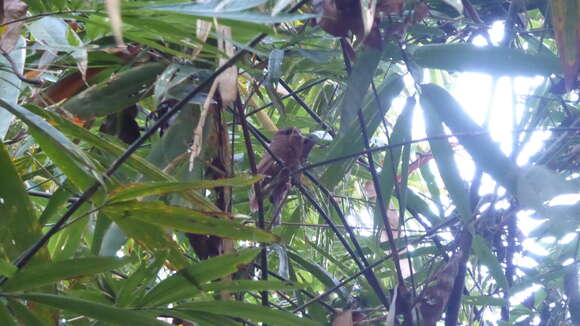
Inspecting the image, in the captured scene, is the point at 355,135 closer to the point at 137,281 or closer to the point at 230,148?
the point at 230,148

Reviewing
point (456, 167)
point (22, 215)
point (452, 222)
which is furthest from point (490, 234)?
point (22, 215)

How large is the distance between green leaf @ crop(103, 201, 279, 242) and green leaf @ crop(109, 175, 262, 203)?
14 mm

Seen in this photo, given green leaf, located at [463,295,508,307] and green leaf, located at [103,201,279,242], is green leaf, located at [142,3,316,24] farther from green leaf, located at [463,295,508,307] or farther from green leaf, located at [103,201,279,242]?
green leaf, located at [463,295,508,307]

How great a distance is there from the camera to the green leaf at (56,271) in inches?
19.9

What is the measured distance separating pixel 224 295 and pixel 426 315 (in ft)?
0.69

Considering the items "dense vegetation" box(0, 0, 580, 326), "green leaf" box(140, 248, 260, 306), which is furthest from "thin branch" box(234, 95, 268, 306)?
"green leaf" box(140, 248, 260, 306)

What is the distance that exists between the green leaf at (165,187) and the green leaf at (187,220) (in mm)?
14

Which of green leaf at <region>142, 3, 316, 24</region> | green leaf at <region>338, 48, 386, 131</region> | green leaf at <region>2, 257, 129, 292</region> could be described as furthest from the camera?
green leaf at <region>338, 48, 386, 131</region>

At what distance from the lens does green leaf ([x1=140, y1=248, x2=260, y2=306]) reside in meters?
0.56

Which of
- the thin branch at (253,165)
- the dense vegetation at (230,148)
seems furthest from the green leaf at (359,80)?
the thin branch at (253,165)

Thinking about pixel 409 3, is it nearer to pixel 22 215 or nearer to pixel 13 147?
pixel 22 215

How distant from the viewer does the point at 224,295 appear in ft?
2.10

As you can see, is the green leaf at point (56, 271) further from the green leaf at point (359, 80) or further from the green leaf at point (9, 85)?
the green leaf at point (359, 80)

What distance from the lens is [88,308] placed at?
0.52 m
